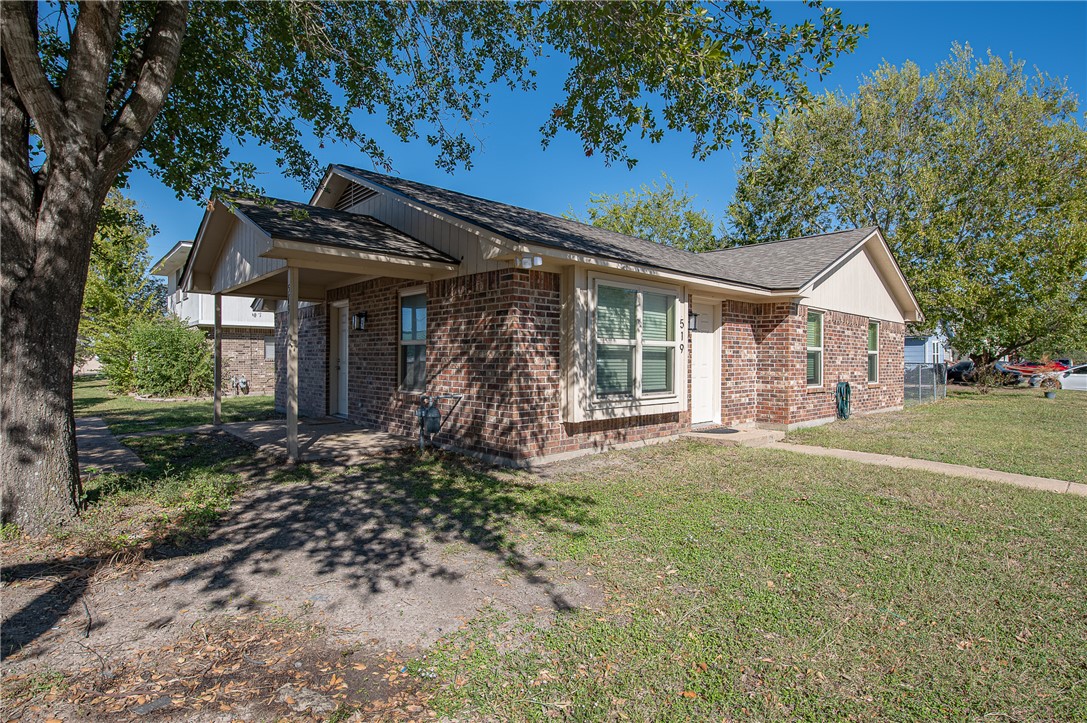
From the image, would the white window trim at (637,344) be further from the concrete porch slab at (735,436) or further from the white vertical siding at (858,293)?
the white vertical siding at (858,293)

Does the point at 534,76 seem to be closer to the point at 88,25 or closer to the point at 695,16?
the point at 695,16

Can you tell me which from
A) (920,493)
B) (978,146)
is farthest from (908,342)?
(920,493)

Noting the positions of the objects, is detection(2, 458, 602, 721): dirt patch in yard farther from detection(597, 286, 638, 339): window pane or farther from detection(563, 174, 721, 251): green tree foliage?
detection(563, 174, 721, 251): green tree foliage

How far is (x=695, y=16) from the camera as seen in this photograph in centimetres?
479

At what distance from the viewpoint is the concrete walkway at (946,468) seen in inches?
250

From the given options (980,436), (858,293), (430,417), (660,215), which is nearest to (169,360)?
(430,417)

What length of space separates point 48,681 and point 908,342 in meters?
42.4

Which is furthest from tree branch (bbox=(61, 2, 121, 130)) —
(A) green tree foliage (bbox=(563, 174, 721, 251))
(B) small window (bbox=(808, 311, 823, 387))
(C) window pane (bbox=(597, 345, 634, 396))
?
(A) green tree foliage (bbox=(563, 174, 721, 251))

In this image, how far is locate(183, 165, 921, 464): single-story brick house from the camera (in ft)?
23.6

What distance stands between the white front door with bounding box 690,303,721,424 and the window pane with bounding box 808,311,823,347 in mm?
2547

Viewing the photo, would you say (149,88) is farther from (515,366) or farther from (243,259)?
(515,366)

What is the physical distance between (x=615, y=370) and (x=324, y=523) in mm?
4512

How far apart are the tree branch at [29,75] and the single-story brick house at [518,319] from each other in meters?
2.28

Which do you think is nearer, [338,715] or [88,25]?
[338,715]
